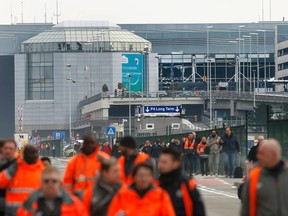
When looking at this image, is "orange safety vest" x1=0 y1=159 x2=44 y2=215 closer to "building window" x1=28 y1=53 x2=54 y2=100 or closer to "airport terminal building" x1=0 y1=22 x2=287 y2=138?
"airport terminal building" x1=0 y1=22 x2=287 y2=138

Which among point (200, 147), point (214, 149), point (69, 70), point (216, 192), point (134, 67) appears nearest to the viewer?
point (216, 192)

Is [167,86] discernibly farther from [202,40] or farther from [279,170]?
[279,170]

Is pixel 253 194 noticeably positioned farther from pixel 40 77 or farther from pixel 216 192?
pixel 40 77

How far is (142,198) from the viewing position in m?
12.9

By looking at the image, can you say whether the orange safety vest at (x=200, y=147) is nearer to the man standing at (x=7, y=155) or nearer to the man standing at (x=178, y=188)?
the man standing at (x=7, y=155)

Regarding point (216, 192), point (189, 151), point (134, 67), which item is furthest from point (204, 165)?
point (134, 67)

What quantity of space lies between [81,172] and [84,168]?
0.20ft

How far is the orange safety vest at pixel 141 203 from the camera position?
1284 centimetres

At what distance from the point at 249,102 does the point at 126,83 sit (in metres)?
27.1

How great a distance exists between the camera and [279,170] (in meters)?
13.6

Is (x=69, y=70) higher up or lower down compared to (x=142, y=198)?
higher up

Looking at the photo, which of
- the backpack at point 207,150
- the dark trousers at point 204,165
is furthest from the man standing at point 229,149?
the dark trousers at point 204,165

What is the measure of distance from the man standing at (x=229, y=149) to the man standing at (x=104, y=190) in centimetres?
3157

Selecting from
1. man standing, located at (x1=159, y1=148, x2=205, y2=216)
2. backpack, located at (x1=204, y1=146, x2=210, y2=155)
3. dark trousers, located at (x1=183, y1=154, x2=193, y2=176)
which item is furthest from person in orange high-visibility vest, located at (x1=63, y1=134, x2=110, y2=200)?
dark trousers, located at (x1=183, y1=154, x2=193, y2=176)
